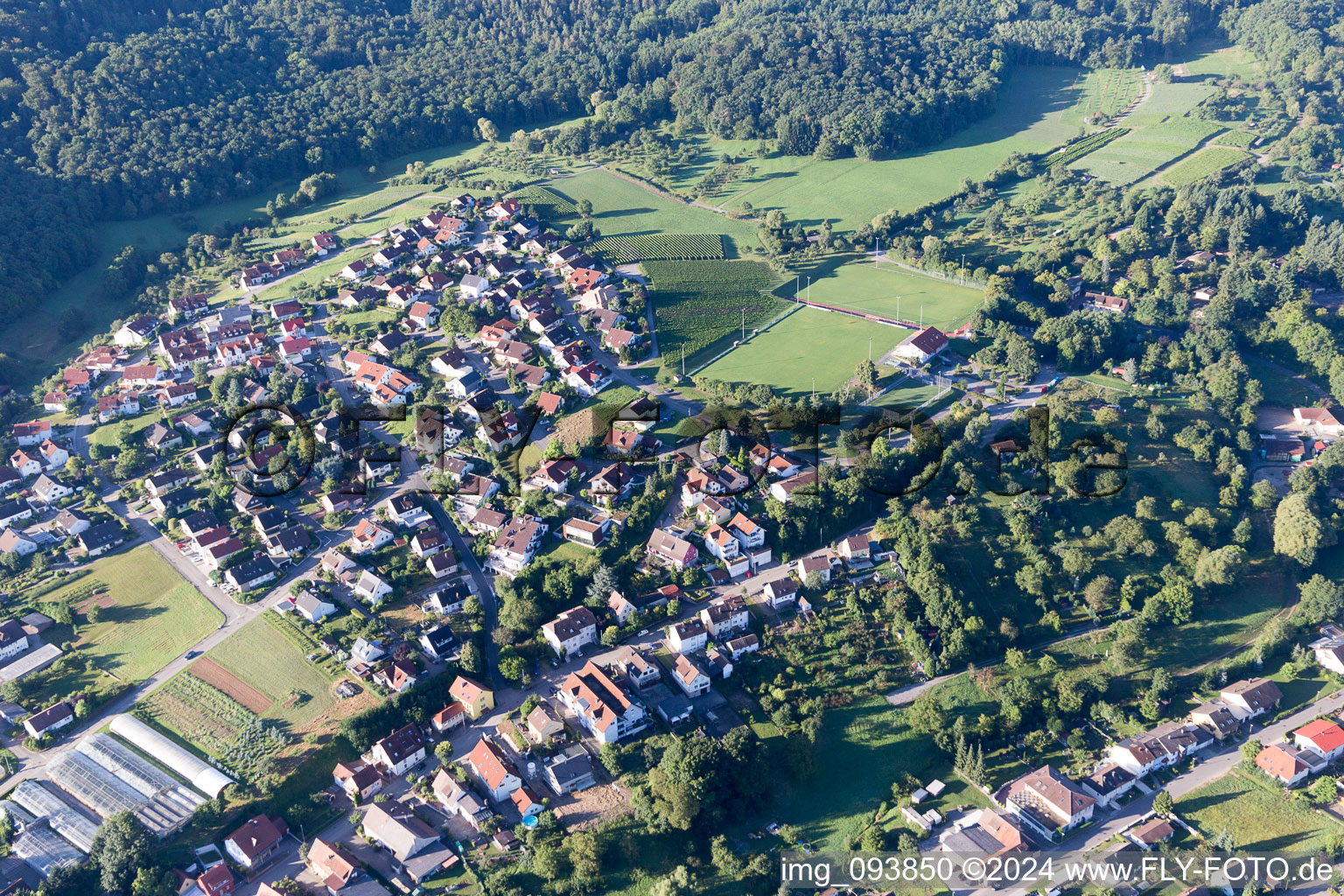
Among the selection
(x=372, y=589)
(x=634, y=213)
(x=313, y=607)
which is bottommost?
(x=313, y=607)

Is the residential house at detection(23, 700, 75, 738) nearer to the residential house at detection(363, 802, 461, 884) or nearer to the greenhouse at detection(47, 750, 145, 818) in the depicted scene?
the greenhouse at detection(47, 750, 145, 818)

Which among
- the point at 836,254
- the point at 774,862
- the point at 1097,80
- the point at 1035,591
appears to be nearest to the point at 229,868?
the point at 774,862

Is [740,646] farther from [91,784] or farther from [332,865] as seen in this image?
[91,784]

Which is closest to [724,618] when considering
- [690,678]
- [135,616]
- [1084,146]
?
[690,678]

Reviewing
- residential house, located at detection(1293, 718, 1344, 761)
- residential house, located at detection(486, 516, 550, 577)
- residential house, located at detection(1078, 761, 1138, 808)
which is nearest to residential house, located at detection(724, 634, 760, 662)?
residential house, located at detection(486, 516, 550, 577)

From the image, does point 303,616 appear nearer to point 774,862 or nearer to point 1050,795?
point 774,862

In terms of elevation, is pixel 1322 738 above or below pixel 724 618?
below
